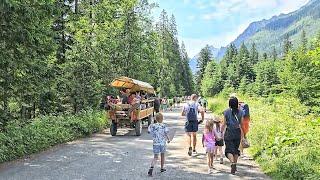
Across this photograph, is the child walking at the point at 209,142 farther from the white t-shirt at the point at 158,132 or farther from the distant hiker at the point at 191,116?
the distant hiker at the point at 191,116

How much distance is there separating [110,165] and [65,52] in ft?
42.8

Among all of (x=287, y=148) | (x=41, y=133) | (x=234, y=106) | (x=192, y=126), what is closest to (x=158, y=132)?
(x=234, y=106)

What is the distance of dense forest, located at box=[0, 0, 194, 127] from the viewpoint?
1391 cm

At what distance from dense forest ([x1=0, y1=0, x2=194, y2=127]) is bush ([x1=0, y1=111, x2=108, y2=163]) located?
0.82 metres

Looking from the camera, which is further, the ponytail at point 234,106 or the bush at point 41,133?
the bush at point 41,133

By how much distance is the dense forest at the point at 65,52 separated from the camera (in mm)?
13914

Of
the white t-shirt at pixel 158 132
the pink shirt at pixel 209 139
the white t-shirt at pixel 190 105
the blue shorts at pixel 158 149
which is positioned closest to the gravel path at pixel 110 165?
the blue shorts at pixel 158 149

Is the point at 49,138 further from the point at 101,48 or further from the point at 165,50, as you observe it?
the point at 165,50

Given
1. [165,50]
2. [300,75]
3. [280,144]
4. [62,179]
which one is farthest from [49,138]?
[165,50]

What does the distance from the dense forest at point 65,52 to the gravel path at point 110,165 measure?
8.86 ft

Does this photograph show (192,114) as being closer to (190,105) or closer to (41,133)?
(190,105)

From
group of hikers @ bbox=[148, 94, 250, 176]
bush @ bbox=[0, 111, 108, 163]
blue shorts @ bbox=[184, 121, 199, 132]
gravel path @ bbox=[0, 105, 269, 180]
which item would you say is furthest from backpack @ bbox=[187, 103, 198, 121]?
bush @ bbox=[0, 111, 108, 163]

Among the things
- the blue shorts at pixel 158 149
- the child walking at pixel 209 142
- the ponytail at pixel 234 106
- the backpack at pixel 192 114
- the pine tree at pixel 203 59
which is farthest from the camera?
the pine tree at pixel 203 59

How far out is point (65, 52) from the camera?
79.7 ft
